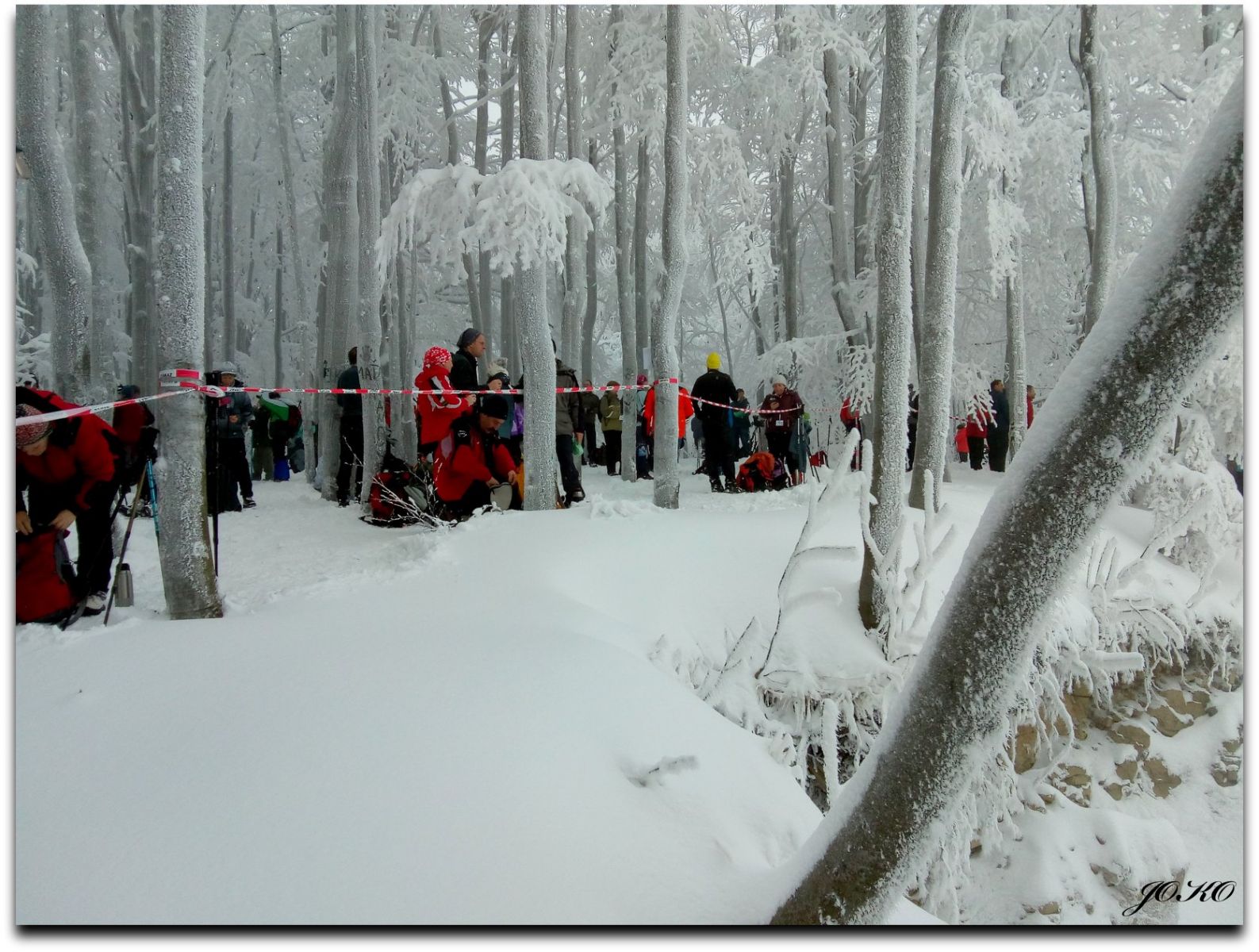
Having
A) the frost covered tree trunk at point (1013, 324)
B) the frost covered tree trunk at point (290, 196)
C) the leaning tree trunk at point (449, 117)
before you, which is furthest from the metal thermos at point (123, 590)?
the frost covered tree trunk at point (290, 196)

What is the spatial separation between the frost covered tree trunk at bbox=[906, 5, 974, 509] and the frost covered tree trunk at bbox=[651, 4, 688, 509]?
82.4 inches

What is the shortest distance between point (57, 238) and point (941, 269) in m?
6.91

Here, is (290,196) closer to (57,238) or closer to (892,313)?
(57,238)

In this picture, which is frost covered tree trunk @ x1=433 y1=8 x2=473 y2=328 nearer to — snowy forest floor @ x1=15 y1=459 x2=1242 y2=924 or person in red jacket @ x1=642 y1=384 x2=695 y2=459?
person in red jacket @ x1=642 y1=384 x2=695 y2=459

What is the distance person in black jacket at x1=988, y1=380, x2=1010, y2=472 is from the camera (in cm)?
970

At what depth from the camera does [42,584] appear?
11.8 feet

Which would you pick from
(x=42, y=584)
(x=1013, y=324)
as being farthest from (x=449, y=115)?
(x=42, y=584)

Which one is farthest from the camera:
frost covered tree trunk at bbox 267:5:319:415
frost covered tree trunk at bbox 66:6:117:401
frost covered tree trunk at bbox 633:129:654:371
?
frost covered tree trunk at bbox 267:5:319:415

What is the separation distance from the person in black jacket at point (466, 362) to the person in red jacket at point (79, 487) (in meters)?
3.13

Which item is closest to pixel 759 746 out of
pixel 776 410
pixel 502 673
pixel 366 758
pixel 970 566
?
pixel 502 673

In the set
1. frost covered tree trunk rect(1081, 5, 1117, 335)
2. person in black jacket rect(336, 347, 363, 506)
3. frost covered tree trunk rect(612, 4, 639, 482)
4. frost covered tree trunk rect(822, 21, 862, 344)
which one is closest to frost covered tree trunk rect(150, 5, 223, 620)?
person in black jacket rect(336, 347, 363, 506)

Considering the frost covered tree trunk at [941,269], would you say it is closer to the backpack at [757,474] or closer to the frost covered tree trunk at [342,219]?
the backpack at [757,474]

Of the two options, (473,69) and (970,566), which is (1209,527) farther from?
(473,69)

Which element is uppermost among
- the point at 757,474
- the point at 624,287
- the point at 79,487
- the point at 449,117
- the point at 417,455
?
the point at 449,117
